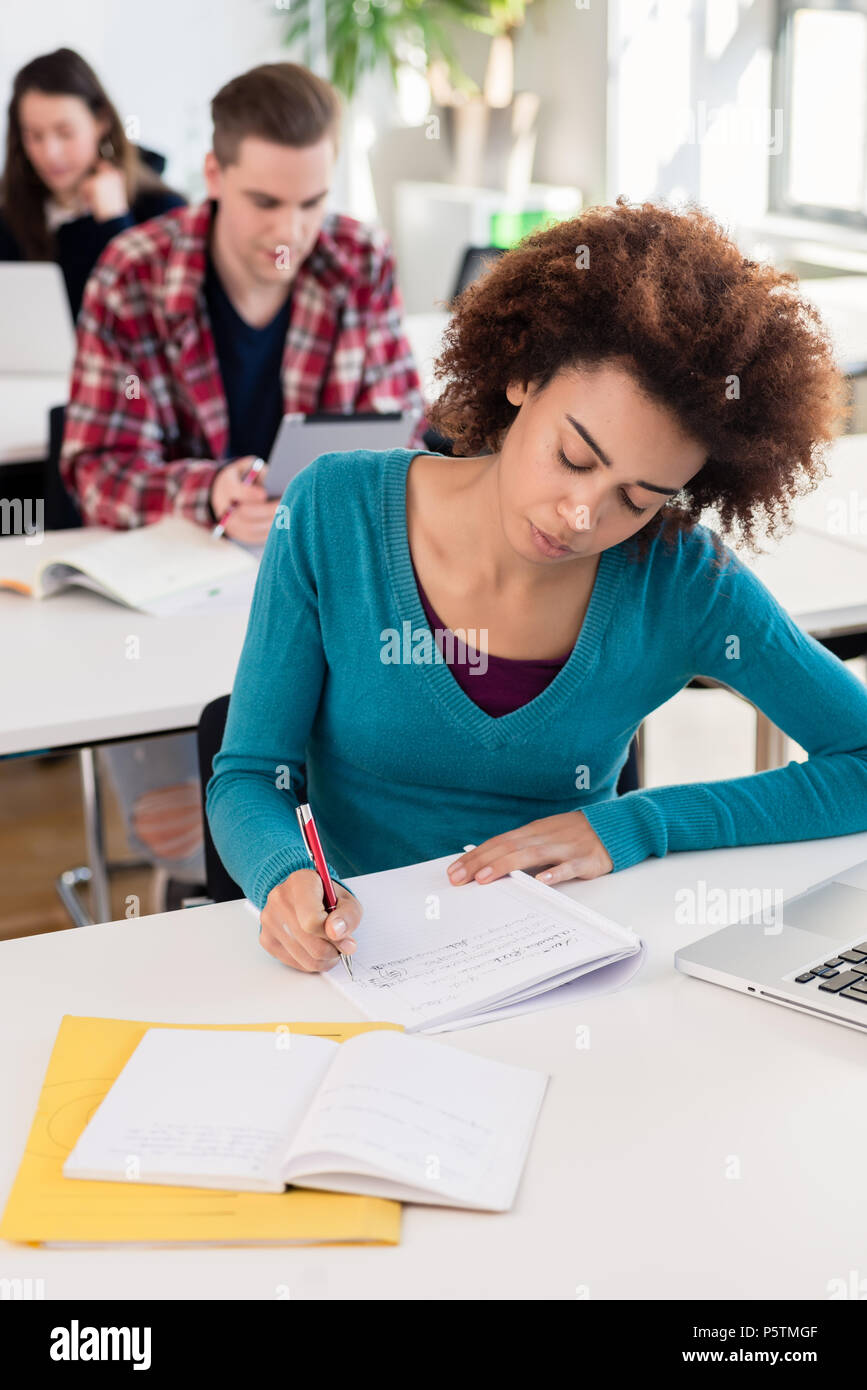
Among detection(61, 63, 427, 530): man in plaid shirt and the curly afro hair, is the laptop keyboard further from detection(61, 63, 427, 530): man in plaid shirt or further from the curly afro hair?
detection(61, 63, 427, 530): man in plaid shirt

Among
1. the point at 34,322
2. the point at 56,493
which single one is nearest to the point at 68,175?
the point at 34,322

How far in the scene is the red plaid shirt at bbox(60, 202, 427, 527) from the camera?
7.50ft

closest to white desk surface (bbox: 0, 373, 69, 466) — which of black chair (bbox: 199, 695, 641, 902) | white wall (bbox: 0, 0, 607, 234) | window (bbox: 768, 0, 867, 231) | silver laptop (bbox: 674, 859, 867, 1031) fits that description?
black chair (bbox: 199, 695, 641, 902)

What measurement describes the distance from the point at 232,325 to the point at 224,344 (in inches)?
1.4

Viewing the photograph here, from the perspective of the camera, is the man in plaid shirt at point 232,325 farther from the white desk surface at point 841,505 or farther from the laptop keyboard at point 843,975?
the laptop keyboard at point 843,975

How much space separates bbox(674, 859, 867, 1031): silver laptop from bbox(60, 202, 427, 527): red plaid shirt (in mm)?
1249

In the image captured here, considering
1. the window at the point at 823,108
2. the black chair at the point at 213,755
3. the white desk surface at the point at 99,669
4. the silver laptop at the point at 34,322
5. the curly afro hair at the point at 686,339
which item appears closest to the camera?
the curly afro hair at the point at 686,339

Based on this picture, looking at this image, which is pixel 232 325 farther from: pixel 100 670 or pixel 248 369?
pixel 100 670

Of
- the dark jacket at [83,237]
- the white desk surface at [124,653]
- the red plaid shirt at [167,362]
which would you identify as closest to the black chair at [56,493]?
the red plaid shirt at [167,362]

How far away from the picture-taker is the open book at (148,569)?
1999 millimetres

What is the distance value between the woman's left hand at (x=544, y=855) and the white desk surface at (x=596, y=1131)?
0.03 meters

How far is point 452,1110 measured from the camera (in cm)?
90

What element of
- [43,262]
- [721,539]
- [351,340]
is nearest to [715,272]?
[721,539]
